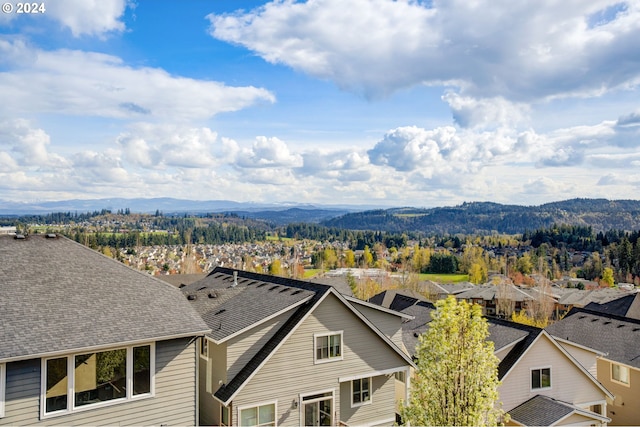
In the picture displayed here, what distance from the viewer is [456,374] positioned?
13086 millimetres

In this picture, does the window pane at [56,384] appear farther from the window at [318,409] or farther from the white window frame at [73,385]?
the window at [318,409]

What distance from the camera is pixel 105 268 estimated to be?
13.2m

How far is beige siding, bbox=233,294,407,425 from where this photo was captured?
1536 centimetres

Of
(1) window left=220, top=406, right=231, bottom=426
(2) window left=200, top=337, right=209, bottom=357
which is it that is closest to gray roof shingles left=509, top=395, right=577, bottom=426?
(1) window left=220, top=406, right=231, bottom=426

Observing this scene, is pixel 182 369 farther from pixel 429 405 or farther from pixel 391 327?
pixel 391 327

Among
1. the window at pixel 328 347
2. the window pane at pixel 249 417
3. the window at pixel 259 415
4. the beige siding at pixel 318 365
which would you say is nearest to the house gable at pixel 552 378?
the beige siding at pixel 318 365

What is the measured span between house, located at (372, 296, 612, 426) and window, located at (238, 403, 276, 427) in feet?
29.6

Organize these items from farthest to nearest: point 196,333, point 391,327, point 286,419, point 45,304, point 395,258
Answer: point 395,258 < point 391,327 < point 286,419 < point 196,333 < point 45,304

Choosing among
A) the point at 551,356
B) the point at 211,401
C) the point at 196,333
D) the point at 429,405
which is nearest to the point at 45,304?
the point at 196,333

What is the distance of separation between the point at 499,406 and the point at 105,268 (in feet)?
54.7

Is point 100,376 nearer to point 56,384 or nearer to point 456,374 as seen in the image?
point 56,384

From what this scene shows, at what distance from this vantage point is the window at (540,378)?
2111cm

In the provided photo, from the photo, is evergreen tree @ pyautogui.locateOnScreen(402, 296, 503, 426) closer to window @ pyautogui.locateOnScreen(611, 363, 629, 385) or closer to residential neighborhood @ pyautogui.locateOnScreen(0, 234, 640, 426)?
residential neighborhood @ pyautogui.locateOnScreen(0, 234, 640, 426)

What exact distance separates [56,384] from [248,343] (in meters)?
6.10
